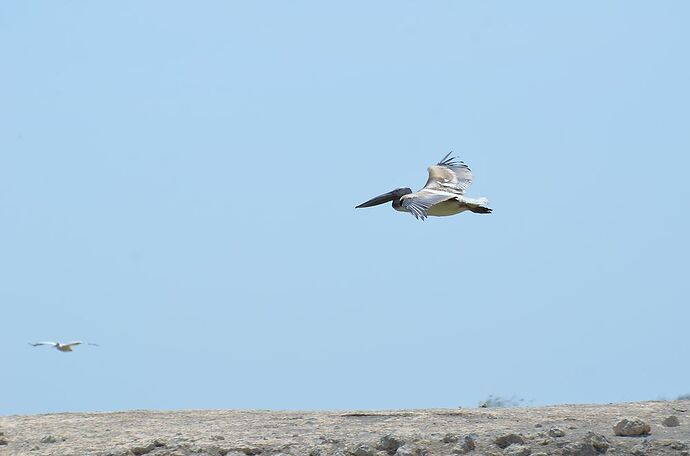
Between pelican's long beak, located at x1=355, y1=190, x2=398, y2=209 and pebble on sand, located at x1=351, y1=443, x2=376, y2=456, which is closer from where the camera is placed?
pebble on sand, located at x1=351, y1=443, x2=376, y2=456

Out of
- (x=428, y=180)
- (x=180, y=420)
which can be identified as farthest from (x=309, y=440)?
(x=428, y=180)

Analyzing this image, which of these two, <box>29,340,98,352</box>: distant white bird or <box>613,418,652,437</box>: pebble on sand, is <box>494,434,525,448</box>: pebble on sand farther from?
<box>29,340,98,352</box>: distant white bird

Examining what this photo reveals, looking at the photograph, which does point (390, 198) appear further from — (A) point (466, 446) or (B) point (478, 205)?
(A) point (466, 446)

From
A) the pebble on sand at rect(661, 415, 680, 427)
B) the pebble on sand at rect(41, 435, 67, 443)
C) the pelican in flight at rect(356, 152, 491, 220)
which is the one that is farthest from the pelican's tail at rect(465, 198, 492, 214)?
the pebble on sand at rect(41, 435, 67, 443)

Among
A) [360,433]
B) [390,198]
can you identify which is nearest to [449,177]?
[390,198]

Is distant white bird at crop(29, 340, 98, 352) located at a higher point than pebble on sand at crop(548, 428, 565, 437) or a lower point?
higher

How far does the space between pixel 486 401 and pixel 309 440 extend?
3357mm

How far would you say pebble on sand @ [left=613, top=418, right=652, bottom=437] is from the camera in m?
12.6

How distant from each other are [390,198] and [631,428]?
24.3 ft

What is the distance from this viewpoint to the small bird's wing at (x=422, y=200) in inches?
644

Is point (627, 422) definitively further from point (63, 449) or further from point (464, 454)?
point (63, 449)

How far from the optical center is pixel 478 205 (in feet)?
57.4

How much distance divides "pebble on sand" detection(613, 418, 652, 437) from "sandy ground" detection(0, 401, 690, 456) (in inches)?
2.9

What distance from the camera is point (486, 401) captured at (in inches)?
619
